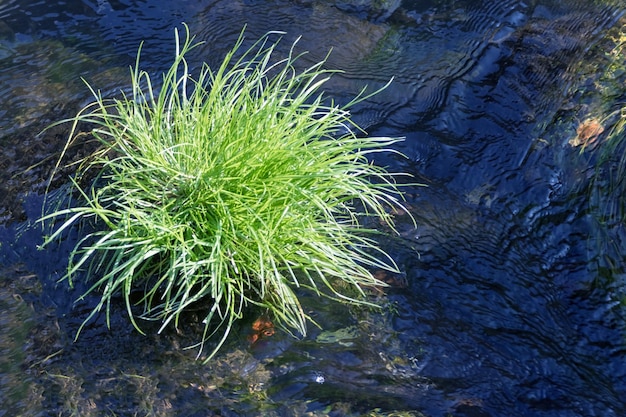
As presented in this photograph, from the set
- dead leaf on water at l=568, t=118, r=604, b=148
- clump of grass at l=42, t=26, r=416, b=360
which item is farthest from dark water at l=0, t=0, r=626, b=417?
clump of grass at l=42, t=26, r=416, b=360

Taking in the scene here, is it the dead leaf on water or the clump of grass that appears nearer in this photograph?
the clump of grass

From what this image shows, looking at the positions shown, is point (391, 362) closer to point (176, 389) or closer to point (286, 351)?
point (286, 351)

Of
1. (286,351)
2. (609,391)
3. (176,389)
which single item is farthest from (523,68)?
(176,389)

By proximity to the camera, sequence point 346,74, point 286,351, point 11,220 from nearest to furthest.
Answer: point 286,351 → point 11,220 → point 346,74

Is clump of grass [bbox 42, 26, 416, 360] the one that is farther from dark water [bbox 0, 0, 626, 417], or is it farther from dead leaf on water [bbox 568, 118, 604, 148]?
dead leaf on water [bbox 568, 118, 604, 148]

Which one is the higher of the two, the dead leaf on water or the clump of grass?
the dead leaf on water

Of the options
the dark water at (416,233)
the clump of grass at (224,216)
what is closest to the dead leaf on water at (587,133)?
the dark water at (416,233)

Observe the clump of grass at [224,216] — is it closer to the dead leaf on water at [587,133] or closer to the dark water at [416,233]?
the dark water at [416,233]

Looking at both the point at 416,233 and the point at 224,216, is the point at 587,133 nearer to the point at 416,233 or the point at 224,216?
the point at 416,233
